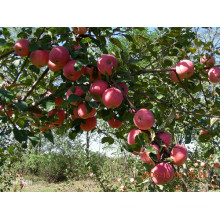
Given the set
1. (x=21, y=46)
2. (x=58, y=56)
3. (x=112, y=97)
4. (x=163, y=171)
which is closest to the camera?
(x=163, y=171)

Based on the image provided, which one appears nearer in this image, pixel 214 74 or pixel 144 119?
pixel 144 119

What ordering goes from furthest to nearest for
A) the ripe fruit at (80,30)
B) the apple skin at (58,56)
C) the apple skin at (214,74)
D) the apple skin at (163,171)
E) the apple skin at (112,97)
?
the ripe fruit at (80,30) → the apple skin at (214,74) → the apple skin at (58,56) → the apple skin at (112,97) → the apple skin at (163,171)

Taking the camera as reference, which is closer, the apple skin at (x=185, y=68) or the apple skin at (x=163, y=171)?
the apple skin at (x=163, y=171)

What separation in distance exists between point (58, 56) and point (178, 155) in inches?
27.3

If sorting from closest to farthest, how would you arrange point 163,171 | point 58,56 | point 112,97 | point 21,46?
point 163,171, point 112,97, point 58,56, point 21,46

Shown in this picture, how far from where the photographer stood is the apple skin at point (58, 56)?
0.95 metres

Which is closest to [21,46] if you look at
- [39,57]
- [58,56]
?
[39,57]

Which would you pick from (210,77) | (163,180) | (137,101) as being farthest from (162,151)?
(210,77)

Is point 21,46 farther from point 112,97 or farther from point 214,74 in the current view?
point 214,74

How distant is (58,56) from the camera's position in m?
0.95

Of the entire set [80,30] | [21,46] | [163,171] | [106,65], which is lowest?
[163,171]

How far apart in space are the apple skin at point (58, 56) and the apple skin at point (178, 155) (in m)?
0.65

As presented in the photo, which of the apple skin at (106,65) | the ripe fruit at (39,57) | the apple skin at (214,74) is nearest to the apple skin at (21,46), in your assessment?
→ the ripe fruit at (39,57)

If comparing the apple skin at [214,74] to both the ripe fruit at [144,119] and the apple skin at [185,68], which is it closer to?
the apple skin at [185,68]
